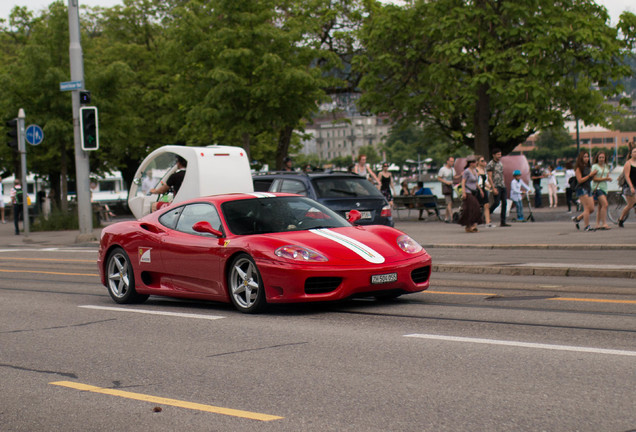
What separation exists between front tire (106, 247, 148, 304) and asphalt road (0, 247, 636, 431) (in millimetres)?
258

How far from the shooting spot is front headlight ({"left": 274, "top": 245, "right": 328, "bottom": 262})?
9.50 metres

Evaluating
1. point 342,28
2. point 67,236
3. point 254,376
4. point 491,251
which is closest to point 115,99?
point 67,236

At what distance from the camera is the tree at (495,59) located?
31.9 metres

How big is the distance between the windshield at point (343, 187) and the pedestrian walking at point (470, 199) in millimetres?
2703

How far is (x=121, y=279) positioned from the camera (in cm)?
1167

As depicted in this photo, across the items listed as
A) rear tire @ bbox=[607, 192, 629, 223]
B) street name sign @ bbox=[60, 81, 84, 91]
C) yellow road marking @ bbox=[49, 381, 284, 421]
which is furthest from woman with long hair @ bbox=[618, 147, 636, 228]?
yellow road marking @ bbox=[49, 381, 284, 421]

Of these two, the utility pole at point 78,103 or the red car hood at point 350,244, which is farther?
the utility pole at point 78,103

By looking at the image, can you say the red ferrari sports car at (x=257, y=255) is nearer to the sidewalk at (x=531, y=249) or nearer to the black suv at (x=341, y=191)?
the sidewalk at (x=531, y=249)

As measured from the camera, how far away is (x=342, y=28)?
44.3m

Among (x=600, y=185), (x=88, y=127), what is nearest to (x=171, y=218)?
(x=600, y=185)

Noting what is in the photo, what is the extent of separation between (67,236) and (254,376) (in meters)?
24.6

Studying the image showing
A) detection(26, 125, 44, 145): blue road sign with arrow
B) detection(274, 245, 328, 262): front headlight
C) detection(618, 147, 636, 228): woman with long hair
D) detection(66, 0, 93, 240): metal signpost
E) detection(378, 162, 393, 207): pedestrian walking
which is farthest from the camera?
detection(26, 125, 44, 145): blue road sign with arrow

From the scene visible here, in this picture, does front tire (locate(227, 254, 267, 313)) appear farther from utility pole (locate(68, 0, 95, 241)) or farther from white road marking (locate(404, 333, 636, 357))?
utility pole (locate(68, 0, 95, 241))

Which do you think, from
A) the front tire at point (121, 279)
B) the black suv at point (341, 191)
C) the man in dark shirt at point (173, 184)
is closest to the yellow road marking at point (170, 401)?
the front tire at point (121, 279)
